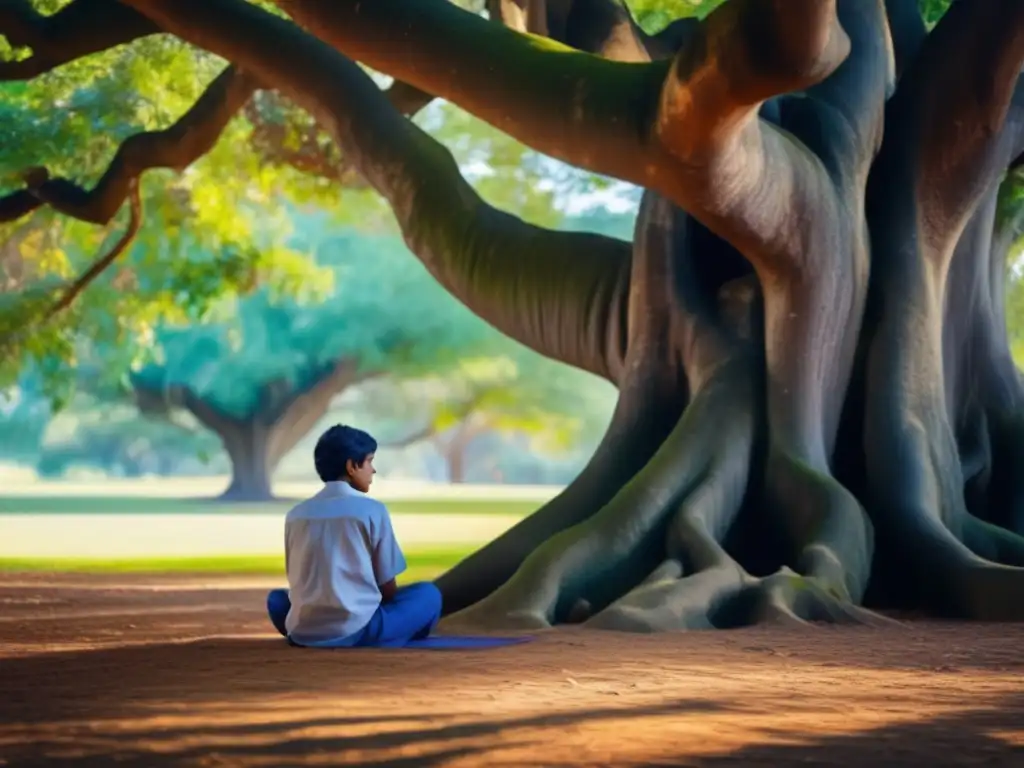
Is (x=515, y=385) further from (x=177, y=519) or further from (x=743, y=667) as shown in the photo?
(x=743, y=667)

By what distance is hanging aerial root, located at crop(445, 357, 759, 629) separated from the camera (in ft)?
29.6

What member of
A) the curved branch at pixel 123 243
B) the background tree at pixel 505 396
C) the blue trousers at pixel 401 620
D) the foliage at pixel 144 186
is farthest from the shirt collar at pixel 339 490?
the background tree at pixel 505 396

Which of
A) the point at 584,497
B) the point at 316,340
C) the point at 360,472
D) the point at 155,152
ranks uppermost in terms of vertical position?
the point at 316,340

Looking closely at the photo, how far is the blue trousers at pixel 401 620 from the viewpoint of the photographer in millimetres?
7406

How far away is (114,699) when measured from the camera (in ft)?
A: 18.4

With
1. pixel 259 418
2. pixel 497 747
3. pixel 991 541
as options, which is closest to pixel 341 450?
pixel 497 747

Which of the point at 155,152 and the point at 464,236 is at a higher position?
the point at 155,152

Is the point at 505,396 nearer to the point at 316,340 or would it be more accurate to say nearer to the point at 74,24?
the point at 316,340

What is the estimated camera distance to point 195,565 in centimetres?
1917

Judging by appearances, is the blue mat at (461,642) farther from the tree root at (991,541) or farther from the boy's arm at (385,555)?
the tree root at (991,541)

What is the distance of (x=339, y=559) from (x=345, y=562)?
0.11 feet

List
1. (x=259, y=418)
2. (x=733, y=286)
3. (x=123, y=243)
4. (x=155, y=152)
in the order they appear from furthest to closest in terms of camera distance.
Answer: (x=259, y=418) → (x=123, y=243) → (x=155, y=152) → (x=733, y=286)

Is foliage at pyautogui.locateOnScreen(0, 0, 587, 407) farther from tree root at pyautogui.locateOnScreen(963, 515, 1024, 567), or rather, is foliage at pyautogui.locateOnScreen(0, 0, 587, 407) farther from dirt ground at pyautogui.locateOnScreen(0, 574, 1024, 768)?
dirt ground at pyautogui.locateOnScreen(0, 574, 1024, 768)

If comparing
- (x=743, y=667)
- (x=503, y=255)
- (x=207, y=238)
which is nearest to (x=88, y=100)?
(x=207, y=238)
